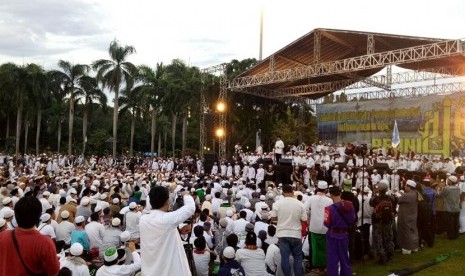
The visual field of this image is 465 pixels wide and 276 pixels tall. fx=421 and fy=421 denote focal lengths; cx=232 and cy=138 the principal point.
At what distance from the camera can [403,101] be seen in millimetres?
25734

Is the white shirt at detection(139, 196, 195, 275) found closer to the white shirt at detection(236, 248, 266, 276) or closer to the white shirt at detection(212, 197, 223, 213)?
Result: the white shirt at detection(236, 248, 266, 276)

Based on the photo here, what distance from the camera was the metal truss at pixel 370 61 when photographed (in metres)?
17.3

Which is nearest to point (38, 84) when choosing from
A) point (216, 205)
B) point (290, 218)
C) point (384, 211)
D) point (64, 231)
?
point (216, 205)

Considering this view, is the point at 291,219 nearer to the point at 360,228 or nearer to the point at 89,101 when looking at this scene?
the point at 360,228

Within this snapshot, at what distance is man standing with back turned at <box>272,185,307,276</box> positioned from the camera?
6.44 m

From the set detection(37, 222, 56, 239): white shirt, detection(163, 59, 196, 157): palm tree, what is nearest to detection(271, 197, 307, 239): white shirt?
detection(37, 222, 56, 239): white shirt

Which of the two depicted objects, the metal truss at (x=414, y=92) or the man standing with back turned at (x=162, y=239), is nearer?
the man standing with back turned at (x=162, y=239)

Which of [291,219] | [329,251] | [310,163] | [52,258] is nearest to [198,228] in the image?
[291,219]

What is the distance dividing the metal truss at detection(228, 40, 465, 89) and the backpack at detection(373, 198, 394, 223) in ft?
37.2

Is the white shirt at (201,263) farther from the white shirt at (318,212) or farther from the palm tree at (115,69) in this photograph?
the palm tree at (115,69)

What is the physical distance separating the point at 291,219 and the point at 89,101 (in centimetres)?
3581

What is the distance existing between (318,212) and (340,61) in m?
15.2

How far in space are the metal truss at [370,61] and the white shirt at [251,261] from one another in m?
14.3

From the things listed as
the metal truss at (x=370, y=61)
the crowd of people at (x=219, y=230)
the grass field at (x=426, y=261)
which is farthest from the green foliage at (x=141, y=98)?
the grass field at (x=426, y=261)
